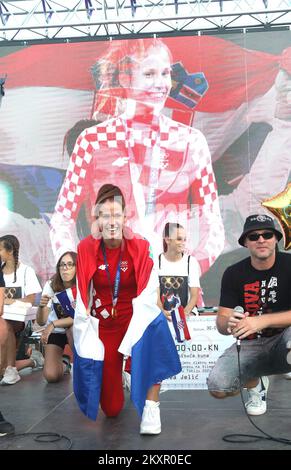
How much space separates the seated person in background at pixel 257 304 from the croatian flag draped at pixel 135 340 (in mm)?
337

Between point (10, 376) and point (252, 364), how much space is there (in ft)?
7.17

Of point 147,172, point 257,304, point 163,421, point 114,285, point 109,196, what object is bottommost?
point 163,421

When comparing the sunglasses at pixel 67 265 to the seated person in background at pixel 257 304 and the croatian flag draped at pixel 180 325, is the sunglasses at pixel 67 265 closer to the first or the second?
the croatian flag draped at pixel 180 325

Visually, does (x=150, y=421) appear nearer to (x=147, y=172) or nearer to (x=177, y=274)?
(x=177, y=274)

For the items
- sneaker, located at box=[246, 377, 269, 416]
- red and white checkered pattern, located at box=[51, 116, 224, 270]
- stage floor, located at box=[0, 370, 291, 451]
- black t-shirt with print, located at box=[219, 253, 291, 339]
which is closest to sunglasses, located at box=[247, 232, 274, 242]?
black t-shirt with print, located at box=[219, 253, 291, 339]

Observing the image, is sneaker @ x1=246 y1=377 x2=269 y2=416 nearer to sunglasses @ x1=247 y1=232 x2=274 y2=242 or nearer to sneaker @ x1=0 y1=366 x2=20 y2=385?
sunglasses @ x1=247 y1=232 x2=274 y2=242

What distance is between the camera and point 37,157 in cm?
640

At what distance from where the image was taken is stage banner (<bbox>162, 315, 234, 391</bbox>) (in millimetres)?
4152

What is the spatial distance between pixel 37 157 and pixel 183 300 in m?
2.64

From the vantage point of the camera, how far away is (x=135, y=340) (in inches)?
119

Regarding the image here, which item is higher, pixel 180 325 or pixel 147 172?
pixel 147 172

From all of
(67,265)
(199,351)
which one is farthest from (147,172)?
(199,351)

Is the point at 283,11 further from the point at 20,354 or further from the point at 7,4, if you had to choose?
the point at 20,354

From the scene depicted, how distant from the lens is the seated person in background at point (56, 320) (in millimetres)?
4559
